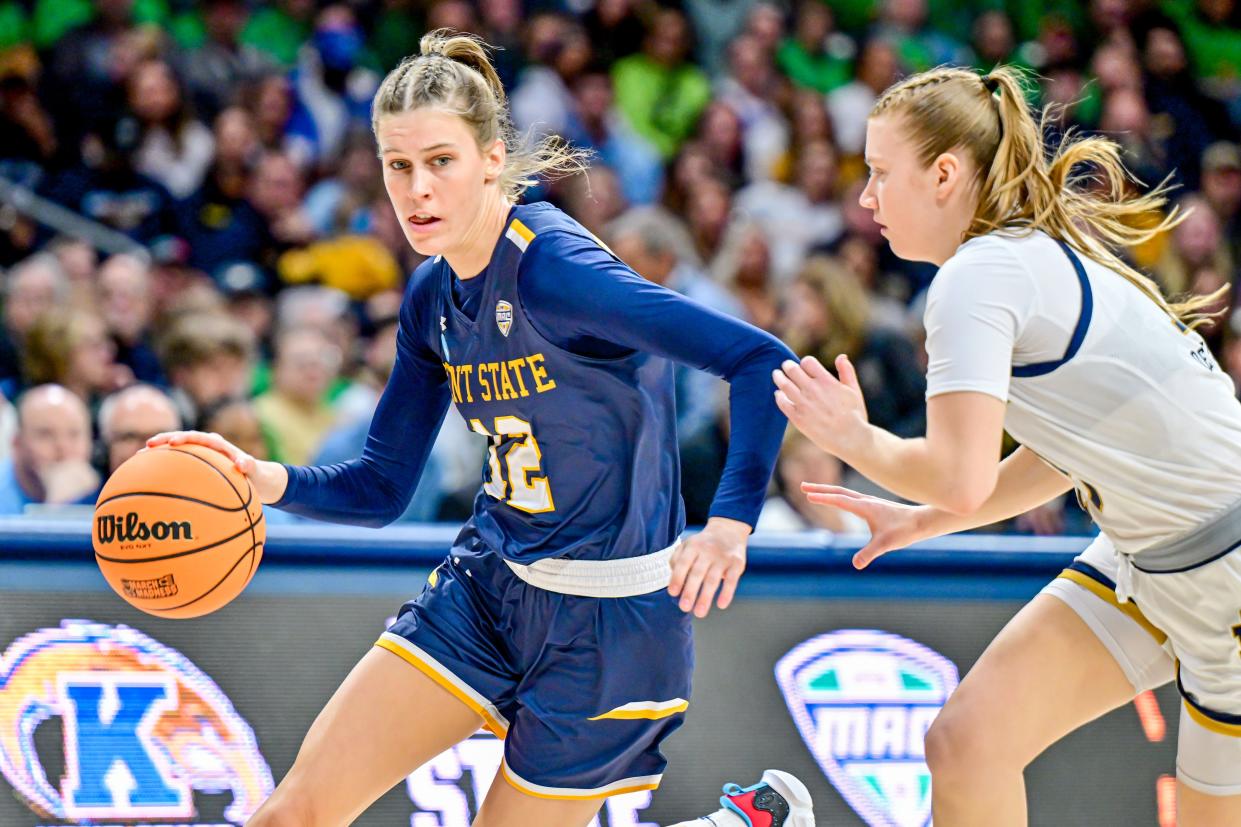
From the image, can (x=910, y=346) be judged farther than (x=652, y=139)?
No

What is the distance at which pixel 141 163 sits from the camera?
7.46 meters

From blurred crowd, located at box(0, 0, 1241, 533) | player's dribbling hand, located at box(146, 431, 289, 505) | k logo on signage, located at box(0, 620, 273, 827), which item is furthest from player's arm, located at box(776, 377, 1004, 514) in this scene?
blurred crowd, located at box(0, 0, 1241, 533)

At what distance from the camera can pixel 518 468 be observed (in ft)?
9.34

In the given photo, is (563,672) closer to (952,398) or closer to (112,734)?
(952,398)

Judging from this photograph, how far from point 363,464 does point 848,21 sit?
7.14 meters

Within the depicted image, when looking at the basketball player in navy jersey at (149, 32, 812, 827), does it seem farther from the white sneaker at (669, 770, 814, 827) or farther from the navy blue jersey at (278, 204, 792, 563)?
the white sneaker at (669, 770, 814, 827)

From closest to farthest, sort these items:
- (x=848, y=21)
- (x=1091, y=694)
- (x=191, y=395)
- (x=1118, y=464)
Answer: (x=1118, y=464) < (x=1091, y=694) < (x=191, y=395) < (x=848, y=21)

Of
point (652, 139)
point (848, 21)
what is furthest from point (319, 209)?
point (848, 21)

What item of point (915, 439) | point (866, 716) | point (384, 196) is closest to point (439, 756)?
point (866, 716)

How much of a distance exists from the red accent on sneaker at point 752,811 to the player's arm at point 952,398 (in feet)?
3.34

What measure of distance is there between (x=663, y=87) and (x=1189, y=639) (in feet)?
21.2

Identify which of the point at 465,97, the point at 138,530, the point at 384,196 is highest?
the point at 465,97

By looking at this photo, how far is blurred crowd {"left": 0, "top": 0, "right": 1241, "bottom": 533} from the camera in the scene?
582cm

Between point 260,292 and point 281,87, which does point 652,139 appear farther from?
point 260,292
